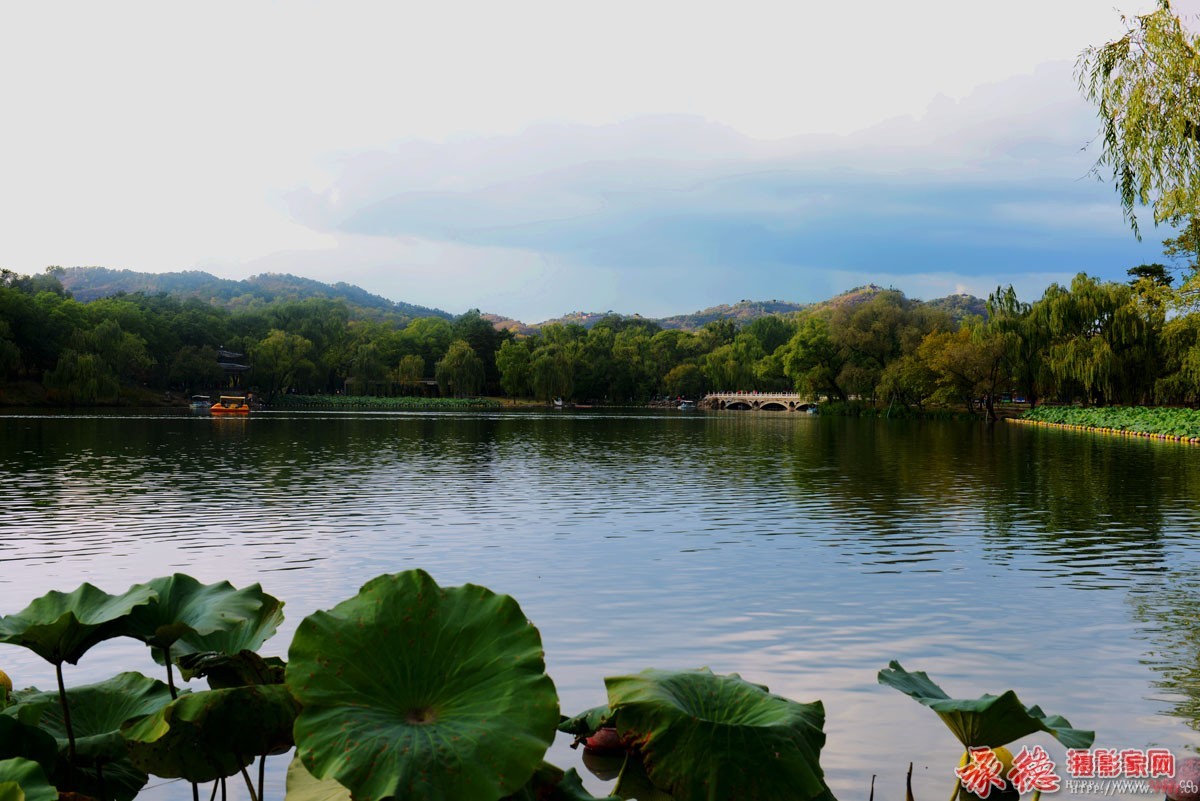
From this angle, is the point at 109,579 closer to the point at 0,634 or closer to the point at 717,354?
the point at 0,634

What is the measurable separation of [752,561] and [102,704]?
327 inches

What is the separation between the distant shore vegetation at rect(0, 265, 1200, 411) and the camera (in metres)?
46.6

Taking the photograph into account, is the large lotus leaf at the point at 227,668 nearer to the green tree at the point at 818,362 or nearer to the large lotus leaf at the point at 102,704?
the large lotus leaf at the point at 102,704

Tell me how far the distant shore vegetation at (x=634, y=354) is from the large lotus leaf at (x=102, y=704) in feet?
90.3

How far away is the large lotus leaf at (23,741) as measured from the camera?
2.54 m

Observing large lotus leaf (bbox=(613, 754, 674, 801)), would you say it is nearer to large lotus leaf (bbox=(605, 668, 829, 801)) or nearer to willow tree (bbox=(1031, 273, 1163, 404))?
large lotus leaf (bbox=(605, 668, 829, 801))

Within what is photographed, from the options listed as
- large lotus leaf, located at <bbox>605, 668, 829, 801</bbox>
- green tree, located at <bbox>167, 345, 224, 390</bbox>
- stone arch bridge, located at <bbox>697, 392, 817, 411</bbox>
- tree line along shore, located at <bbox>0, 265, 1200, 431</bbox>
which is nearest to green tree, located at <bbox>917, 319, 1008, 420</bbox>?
tree line along shore, located at <bbox>0, 265, 1200, 431</bbox>

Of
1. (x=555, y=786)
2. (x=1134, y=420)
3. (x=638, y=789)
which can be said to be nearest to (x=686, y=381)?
(x=1134, y=420)

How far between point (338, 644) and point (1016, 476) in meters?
21.9

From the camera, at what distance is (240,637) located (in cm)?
317

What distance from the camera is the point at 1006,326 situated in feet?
179

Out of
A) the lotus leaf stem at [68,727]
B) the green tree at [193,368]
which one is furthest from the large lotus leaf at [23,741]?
the green tree at [193,368]

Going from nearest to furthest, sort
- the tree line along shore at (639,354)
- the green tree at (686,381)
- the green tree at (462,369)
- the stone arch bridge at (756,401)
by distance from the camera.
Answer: the tree line along shore at (639,354) → the stone arch bridge at (756,401) → the green tree at (462,369) → the green tree at (686,381)

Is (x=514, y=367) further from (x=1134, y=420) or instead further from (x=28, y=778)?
(x=28, y=778)
